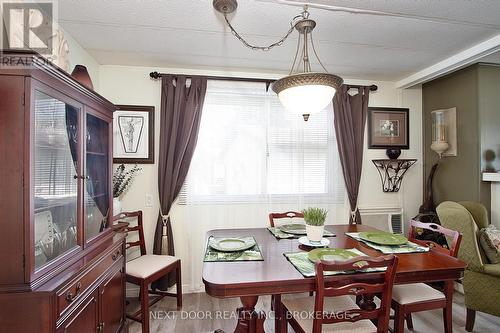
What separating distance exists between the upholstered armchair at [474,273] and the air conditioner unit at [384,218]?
3.01 ft

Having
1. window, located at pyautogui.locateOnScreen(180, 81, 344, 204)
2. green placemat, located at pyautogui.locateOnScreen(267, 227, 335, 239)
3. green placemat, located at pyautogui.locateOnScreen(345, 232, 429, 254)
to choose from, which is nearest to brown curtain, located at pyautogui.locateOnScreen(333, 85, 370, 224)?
window, located at pyautogui.locateOnScreen(180, 81, 344, 204)

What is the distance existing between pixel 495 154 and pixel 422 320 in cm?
193

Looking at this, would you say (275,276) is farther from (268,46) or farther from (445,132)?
(445,132)

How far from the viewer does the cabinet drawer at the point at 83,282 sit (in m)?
1.15

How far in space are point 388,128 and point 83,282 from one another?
3448 mm

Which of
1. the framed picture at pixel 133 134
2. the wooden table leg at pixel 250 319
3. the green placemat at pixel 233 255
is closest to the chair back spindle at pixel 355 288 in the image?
the wooden table leg at pixel 250 319

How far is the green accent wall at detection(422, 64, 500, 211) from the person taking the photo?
8.89 ft

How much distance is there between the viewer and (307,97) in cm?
157

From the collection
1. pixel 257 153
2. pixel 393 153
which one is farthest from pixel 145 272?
pixel 393 153

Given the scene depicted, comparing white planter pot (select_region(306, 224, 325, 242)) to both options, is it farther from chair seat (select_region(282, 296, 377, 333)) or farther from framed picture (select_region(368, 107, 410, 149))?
framed picture (select_region(368, 107, 410, 149))

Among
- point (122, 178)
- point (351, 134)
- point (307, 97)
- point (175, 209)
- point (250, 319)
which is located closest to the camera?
point (250, 319)

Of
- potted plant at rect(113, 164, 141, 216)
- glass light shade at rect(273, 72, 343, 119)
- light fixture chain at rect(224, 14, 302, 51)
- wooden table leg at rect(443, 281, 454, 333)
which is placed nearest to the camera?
glass light shade at rect(273, 72, 343, 119)

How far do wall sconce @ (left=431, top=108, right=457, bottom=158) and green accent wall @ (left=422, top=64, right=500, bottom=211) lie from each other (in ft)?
0.17

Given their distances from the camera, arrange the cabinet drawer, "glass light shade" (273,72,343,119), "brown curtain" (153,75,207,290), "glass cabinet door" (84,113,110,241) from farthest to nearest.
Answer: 1. "brown curtain" (153,75,207,290)
2. "glass cabinet door" (84,113,110,241)
3. "glass light shade" (273,72,343,119)
4. the cabinet drawer
